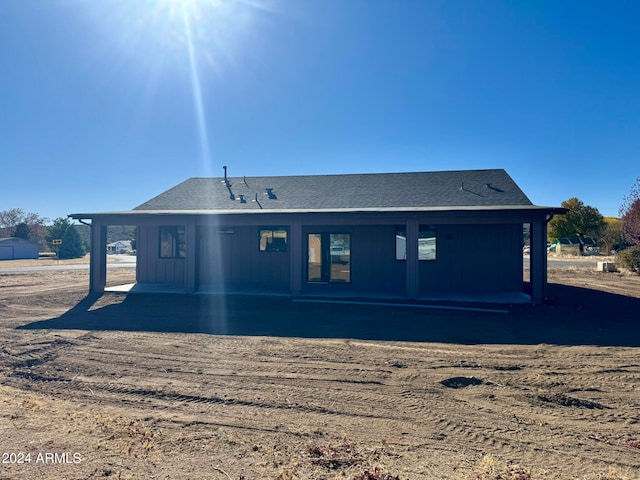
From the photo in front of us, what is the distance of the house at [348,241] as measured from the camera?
36.9ft

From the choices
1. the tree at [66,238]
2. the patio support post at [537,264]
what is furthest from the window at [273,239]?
the tree at [66,238]

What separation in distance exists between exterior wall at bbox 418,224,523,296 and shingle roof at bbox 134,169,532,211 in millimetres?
867

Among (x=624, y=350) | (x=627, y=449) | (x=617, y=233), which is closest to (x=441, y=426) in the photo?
(x=627, y=449)

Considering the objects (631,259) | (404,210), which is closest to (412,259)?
(404,210)

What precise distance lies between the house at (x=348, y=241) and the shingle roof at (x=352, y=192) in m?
0.07

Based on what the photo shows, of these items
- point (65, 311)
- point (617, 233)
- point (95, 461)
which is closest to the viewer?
point (95, 461)

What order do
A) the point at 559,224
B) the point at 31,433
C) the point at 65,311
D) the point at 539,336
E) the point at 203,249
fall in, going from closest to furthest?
the point at 31,433, the point at 539,336, the point at 65,311, the point at 203,249, the point at 559,224

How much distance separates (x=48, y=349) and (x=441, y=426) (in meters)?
6.02

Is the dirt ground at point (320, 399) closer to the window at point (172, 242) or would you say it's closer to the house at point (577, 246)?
the window at point (172, 242)

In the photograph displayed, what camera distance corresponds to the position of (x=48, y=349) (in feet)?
20.9

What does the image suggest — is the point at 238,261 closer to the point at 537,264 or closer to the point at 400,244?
the point at 400,244

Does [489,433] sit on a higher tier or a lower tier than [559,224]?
lower

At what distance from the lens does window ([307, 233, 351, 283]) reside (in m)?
13.3

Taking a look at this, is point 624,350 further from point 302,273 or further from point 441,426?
point 302,273
